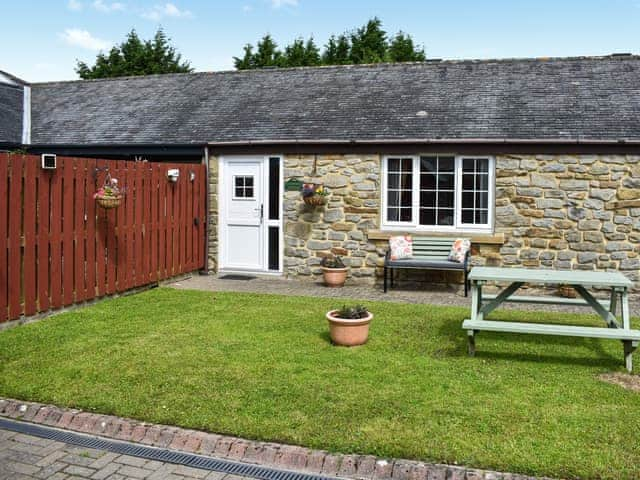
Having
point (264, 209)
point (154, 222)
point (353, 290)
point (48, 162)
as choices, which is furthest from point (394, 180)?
point (48, 162)

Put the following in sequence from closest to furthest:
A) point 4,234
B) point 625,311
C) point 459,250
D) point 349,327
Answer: point 625,311 → point 349,327 → point 4,234 → point 459,250

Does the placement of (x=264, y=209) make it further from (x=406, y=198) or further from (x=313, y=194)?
(x=406, y=198)

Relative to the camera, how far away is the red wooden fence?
308 inches

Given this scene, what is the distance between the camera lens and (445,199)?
11.6 m

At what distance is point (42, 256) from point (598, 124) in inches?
375

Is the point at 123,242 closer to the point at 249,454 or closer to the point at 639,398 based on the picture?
the point at 249,454

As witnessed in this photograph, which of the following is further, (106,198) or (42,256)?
(106,198)

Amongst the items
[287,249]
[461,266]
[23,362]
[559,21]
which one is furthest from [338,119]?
[559,21]

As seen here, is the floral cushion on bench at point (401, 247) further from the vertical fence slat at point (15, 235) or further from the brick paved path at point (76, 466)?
the brick paved path at point (76, 466)

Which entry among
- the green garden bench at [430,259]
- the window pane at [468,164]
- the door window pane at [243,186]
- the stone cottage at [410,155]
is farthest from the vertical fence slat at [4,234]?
the window pane at [468,164]

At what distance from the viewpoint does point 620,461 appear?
409cm

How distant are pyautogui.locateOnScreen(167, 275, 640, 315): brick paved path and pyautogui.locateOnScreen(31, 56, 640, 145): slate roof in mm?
2816

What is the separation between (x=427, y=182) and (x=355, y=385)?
6.76m

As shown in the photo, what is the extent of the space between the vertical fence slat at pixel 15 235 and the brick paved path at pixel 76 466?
3.65 metres
